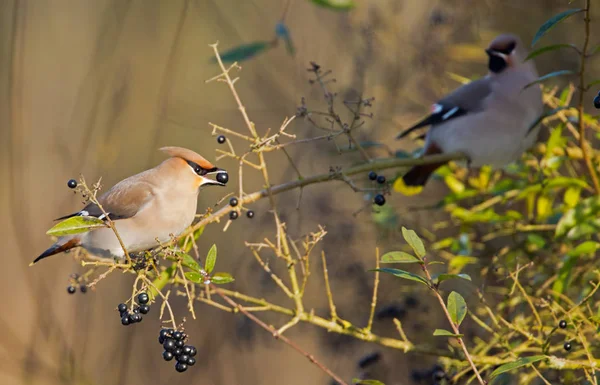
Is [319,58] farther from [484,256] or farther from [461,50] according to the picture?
[484,256]

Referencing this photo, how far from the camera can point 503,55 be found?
11.6 feet

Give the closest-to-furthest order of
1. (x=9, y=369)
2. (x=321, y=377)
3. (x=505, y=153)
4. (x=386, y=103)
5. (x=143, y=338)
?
1. (x=505, y=153)
2. (x=9, y=369)
3. (x=386, y=103)
4. (x=143, y=338)
5. (x=321, y=377)

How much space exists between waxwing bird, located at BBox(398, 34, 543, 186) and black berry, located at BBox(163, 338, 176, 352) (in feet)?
5.41

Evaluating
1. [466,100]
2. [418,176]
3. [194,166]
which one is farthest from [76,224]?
[466,100]

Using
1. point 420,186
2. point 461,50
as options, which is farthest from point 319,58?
point 420,186

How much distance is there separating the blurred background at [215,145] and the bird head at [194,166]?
843 millimetres

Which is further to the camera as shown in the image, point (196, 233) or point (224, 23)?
point (224, 23)

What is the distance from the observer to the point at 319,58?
5.14 m

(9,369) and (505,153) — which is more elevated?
(505,153)

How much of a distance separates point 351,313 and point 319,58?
1.76 meters

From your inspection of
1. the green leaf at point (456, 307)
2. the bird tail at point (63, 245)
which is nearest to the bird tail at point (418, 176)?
the bird tail at point (63, 245)

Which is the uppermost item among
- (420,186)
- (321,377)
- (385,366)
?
(420,186)

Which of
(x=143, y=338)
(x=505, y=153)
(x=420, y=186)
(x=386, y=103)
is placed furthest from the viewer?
(x=143, y=338)

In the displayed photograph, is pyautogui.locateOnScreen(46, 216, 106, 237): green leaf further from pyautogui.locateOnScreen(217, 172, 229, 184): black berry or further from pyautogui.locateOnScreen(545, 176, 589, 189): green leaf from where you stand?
pyautogui.locateOnScreen(545, 176, 589, 189): green leaf
